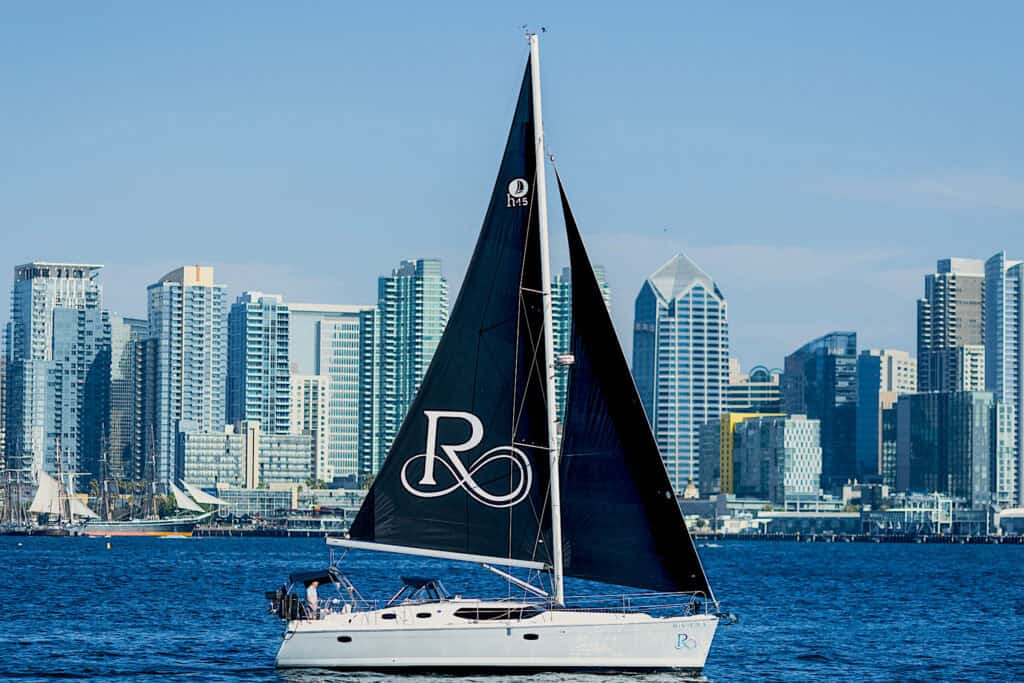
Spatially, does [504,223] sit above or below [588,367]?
above

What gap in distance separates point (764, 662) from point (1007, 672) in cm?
632

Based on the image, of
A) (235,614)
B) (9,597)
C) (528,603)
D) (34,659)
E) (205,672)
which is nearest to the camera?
(528,603)

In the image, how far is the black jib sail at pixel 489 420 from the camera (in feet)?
131

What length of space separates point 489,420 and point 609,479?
2.95 meters

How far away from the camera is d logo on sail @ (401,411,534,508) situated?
40219mm

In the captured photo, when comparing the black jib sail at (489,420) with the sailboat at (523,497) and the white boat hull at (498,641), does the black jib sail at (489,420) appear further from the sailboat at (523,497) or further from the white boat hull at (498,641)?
the white boat hull at (498,641)

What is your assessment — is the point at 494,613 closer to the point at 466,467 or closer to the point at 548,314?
Answer: the point at 466,467

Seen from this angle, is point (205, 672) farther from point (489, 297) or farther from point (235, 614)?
point (235, 614)

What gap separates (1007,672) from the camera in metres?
48.2

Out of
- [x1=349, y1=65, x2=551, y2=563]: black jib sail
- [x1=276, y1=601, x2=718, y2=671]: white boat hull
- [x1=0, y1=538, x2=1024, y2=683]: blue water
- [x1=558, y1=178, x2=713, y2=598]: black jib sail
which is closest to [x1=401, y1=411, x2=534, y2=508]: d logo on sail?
[x1=349, y1=65, x2=551, y2=563]: black jib sail

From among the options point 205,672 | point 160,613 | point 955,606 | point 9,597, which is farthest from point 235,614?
point 955,606

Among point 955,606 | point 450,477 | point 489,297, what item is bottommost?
point 955,606

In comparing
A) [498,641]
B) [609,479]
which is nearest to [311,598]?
[498,641]

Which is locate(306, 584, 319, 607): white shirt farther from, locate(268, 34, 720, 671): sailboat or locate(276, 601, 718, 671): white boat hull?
locate(276, 601, 718, 671): white boat hull
